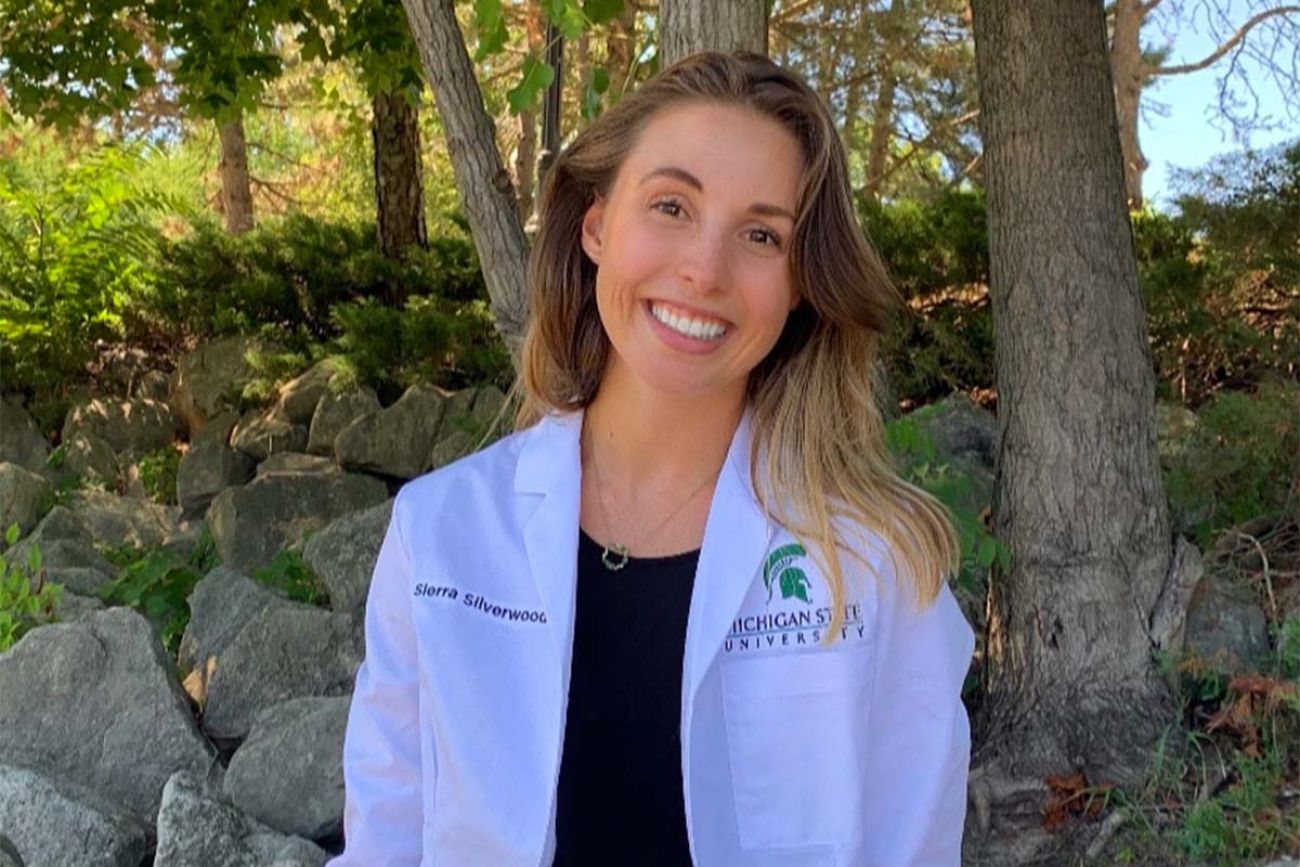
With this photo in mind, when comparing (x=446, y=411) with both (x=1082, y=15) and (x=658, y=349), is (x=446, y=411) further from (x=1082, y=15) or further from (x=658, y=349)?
(x=658, y=349)

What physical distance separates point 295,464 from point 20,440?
2502mm

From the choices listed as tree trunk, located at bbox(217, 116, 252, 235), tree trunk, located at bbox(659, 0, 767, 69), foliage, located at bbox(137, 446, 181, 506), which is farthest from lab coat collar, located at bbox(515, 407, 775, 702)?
tree trunk, located at bbox(217, 116, 252, 235)

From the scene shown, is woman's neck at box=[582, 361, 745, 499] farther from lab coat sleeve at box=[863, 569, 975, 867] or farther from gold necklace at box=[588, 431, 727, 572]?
lab coat sleeve at box=[863, 569, 975, 867]

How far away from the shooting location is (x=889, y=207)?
7.69 m

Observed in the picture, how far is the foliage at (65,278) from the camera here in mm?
8992

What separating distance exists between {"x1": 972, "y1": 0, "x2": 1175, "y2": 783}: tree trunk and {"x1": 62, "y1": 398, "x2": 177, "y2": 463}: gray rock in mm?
6596

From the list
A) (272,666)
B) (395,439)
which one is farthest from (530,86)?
(395,439)

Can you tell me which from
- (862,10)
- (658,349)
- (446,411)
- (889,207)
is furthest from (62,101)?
(658,349)

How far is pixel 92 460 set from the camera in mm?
Result: 8969

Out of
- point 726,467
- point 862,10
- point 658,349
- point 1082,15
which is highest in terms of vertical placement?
point 862,10

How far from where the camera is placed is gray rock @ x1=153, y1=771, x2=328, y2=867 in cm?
353

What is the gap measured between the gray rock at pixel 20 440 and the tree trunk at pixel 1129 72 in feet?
26.8

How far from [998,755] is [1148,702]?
0.42 metres

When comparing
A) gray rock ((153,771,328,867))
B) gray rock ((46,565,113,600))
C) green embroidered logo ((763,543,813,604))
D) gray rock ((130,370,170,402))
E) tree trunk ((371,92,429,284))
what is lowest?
gray rock ((153,771,328,867))
